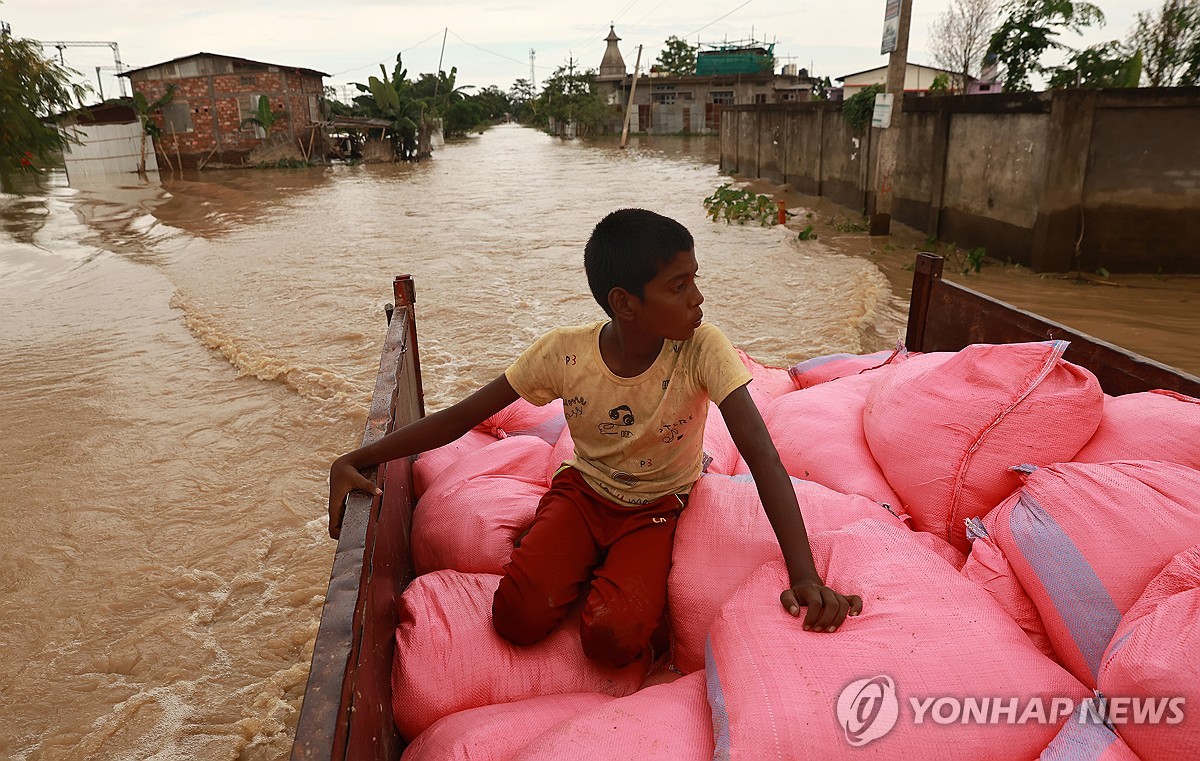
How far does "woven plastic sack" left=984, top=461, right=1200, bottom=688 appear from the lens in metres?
1.40

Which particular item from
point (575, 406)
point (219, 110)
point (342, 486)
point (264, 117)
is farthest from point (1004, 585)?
point (219, 110)

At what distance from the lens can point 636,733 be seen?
1325 millimetres

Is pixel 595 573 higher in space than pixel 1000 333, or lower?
lower

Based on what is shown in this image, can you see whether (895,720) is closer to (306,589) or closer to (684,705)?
(684,705)

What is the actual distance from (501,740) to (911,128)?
9976 mm

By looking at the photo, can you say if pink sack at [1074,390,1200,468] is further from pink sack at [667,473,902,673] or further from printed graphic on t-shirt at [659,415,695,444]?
printed graphic on t-shirt at [659,415,695,444]

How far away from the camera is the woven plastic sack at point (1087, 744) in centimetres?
117

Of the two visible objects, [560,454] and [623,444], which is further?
[560,454]

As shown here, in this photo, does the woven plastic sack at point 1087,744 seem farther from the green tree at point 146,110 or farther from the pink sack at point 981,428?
the green tree at point 146,110

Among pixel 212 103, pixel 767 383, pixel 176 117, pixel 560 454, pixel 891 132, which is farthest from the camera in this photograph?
pixel 212 103

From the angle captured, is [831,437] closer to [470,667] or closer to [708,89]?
[470,667]

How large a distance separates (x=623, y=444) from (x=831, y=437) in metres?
0.84

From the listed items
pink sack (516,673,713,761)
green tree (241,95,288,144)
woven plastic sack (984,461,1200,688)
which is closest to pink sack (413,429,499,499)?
pink sack (516,673,713,761)

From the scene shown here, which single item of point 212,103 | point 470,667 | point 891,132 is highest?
point 212,103
